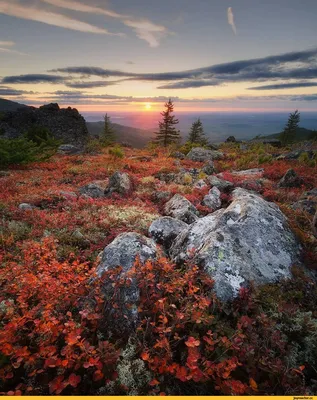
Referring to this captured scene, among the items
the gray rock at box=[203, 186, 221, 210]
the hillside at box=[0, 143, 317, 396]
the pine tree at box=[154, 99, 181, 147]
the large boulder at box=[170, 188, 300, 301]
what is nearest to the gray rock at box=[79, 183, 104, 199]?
the hillside at box=[0, 143, 317, 396]

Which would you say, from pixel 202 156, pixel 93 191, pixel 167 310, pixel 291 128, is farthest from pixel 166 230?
pixel 291 128

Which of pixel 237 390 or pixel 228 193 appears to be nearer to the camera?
pixel 237 390

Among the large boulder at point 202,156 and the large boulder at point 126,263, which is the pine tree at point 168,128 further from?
the large boulder at point 126,263

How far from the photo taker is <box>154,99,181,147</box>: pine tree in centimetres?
5416

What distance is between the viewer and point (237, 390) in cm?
314

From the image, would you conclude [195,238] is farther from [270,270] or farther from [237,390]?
[237,390]

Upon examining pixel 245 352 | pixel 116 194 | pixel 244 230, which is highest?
pixel 244 230

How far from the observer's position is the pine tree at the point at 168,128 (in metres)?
54.2

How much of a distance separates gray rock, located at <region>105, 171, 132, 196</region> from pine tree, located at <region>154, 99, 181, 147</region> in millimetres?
41754

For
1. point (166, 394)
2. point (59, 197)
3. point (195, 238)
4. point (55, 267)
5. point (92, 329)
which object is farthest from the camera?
point (59, 197)

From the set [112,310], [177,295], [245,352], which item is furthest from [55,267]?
[245,352]

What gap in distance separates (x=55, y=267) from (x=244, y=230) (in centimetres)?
479

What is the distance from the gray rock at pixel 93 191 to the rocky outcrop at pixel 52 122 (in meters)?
29.4

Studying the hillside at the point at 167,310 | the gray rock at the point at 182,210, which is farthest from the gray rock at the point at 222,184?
the hillside at the point at 167,310
